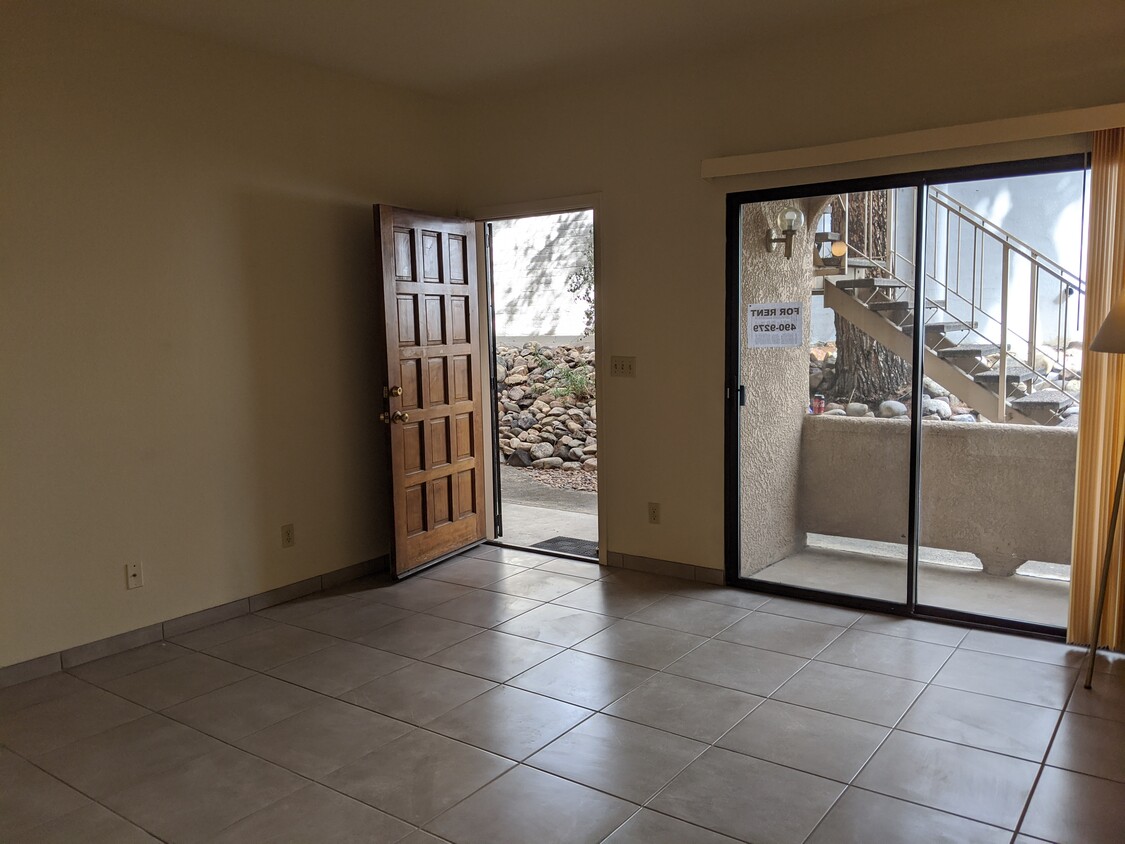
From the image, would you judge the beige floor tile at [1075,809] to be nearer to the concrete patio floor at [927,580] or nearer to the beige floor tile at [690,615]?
the concrete patio floor at [927,580]

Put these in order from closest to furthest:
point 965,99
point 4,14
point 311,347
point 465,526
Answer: point 4,14, point 965,99, point 311,347, point 465,526

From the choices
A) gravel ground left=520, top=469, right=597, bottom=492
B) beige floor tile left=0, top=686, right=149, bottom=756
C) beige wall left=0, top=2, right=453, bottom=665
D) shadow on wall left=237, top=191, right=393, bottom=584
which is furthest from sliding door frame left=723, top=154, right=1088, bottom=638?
gravel ground left=520, top=469, right=597, bottom=492

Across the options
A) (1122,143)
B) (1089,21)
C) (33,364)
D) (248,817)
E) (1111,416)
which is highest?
(1089,21)

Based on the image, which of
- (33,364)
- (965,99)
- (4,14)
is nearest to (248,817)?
(33,364)

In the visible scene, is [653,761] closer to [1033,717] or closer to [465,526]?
[1033,717]

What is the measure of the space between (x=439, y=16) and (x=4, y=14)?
166 cm

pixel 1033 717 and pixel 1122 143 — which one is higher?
pixel 1122 143

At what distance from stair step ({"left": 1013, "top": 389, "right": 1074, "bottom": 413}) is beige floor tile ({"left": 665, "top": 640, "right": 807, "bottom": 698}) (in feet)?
4.90

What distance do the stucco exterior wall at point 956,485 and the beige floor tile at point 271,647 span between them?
252 centimetres

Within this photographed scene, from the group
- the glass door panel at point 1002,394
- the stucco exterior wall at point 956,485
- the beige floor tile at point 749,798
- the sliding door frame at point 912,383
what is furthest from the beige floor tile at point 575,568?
the beige floor tile at point 749,798

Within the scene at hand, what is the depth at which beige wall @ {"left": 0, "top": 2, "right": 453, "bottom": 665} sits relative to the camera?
131 inches

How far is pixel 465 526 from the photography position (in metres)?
5.18

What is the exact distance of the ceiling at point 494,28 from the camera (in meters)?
3.53

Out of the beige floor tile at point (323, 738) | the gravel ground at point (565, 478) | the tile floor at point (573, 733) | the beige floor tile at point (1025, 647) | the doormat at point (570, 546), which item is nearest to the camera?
the tile floor at point (573, 733)
